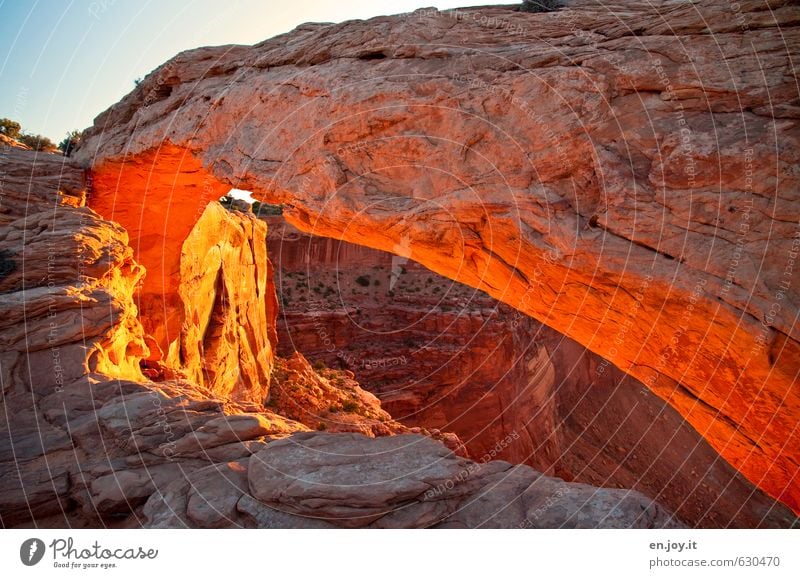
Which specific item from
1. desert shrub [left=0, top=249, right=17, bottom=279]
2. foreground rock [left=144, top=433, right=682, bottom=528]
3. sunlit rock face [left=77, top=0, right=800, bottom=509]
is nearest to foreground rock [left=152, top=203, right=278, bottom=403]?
desert shrub [left=0, top=249, right=17, bottom=279]

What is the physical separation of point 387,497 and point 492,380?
2389 cm

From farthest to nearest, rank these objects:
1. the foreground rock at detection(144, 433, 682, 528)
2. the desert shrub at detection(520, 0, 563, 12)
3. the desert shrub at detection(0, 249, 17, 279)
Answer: the desert shrub at detection(520, 0, 563, 12) < the desert shrub at detection(0, 249, 17, 279) < the foreground rock at detection(144, 433, 682, 528)

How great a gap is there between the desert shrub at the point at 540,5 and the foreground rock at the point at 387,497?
7.26m

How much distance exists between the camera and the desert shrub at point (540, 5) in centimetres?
802

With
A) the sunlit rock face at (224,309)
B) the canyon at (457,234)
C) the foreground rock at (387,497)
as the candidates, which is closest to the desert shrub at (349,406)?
the sunlit rock face at (224,309)

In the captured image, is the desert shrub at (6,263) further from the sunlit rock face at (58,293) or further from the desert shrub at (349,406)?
the desert shrub at (349,406)

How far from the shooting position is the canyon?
554 cm

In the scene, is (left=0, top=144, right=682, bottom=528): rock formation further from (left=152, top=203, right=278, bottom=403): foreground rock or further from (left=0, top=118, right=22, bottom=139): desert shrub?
(left=0, top=118, right=22, bottom=139): desert shrub

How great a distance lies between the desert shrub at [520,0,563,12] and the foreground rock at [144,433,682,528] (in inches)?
286

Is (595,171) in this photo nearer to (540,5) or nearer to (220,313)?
(540,5)

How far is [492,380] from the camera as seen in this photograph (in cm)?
2809

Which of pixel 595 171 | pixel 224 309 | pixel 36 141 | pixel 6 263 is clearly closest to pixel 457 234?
pixel 595 171

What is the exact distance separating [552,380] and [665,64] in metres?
16.8

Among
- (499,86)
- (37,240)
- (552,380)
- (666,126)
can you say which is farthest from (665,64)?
(552,380)
